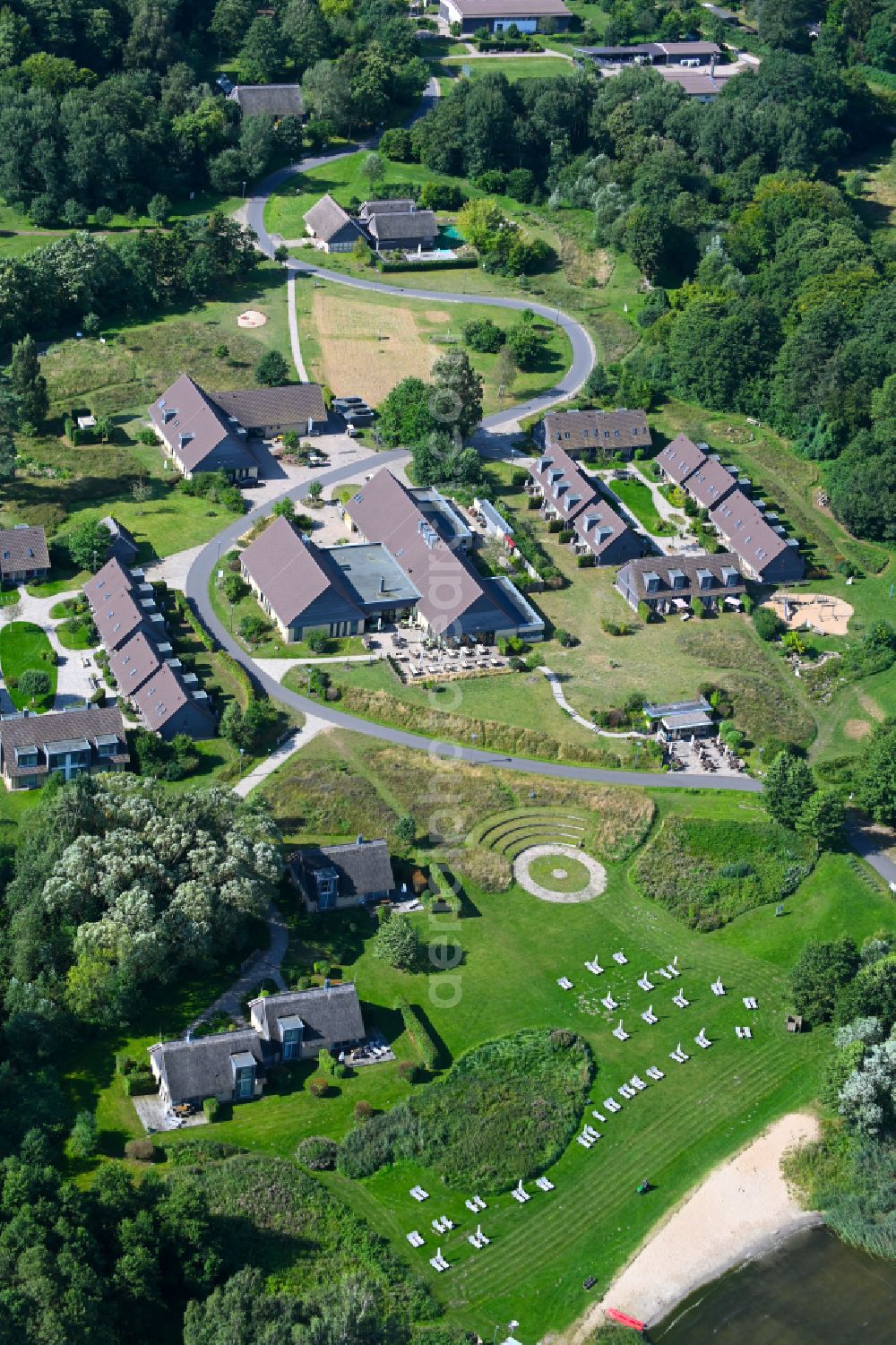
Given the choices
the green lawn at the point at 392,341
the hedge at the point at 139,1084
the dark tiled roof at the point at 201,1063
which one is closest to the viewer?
the dark tiled roof at the point at 201,1063

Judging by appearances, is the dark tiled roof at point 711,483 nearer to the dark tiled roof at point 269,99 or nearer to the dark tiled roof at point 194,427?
the dark tiled roof at point 194,427

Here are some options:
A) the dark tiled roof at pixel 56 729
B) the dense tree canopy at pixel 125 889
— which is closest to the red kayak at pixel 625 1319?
the dense tree canopy at pixel 125 889

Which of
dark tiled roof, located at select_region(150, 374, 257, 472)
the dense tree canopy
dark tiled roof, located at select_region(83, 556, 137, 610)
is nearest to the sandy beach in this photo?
the dense tree canopy

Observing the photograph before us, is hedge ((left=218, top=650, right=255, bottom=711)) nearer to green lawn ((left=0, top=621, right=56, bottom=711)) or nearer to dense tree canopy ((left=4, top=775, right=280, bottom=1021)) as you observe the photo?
green lawn ((left=0, top=621, right=56, bottom=711))

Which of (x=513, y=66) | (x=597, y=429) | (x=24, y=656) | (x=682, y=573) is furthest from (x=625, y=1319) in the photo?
(x=513, y=66)

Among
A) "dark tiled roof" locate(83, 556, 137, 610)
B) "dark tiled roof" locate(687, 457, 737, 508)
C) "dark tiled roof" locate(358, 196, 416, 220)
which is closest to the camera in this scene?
"dark tiled roof" locate(83, 556, 137, 610)

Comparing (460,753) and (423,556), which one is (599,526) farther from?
(460,753)
